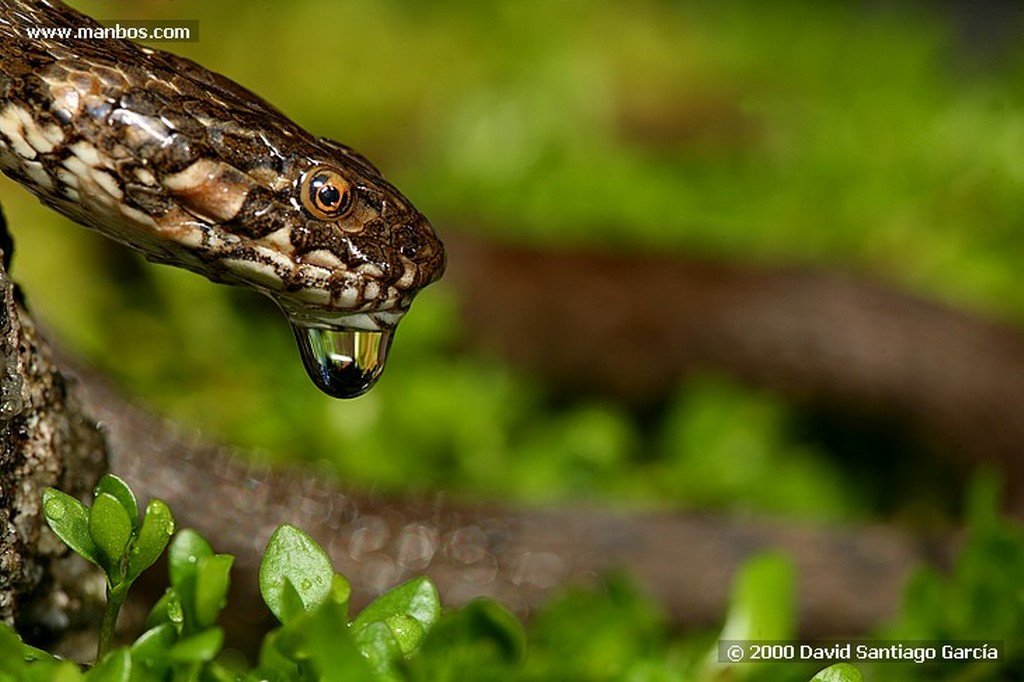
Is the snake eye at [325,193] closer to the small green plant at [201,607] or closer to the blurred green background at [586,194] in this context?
the small green plant at [201,607]

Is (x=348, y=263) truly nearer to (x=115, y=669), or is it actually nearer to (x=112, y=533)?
(x=112, y=533)

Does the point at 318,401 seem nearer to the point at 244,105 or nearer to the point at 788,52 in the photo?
the point at 244,105

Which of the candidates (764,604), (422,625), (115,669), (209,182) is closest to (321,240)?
(209,182)

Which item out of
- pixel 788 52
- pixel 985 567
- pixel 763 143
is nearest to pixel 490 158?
pixel 763 143

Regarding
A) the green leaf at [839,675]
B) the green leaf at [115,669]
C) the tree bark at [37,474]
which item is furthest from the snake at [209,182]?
the green leaf at [839,675]

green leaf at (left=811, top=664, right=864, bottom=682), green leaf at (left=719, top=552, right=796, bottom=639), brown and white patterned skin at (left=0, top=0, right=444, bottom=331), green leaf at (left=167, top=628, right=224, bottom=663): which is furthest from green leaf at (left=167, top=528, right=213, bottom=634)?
green leaf at (left=719, top=552, right=796, bottom=639)

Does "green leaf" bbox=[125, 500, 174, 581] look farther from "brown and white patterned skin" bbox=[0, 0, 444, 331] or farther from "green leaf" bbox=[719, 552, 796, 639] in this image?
"green leaf" bbox=[719, 552, 796, 639]
